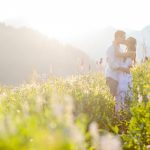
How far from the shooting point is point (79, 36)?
100375 millimetres

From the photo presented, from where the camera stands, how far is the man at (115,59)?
10.2m

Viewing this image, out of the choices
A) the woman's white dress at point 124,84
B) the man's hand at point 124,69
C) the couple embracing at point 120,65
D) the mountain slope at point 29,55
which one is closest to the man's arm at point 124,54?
the couple embracing at point 120,65

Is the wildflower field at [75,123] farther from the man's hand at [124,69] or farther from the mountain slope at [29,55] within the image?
the mountain slope at [29,55]

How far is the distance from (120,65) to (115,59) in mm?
172

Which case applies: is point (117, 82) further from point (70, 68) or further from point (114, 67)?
point (70, 68)

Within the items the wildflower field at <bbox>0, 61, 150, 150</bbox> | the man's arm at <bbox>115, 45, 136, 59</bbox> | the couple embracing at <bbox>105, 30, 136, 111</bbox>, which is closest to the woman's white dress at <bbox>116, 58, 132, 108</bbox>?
the couple embracing at <bbox>105, 30, 136, 111</bbox>

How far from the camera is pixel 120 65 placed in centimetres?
1036

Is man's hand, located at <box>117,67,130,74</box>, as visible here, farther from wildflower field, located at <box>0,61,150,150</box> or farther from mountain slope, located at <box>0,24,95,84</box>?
mountain slope, located at <box>0,24,95,84</box>

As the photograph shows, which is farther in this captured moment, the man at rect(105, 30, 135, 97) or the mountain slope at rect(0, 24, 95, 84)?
the mountain slope at rect(0, 24, 95, 84)

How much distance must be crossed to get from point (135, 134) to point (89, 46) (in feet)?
303

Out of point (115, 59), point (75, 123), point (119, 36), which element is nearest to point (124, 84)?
point (115, 59)

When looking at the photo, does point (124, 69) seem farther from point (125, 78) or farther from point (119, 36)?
point (119, 36)

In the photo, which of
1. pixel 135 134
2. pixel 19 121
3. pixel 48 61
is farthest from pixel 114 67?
pixel 48 61

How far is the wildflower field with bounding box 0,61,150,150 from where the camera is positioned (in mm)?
2143
